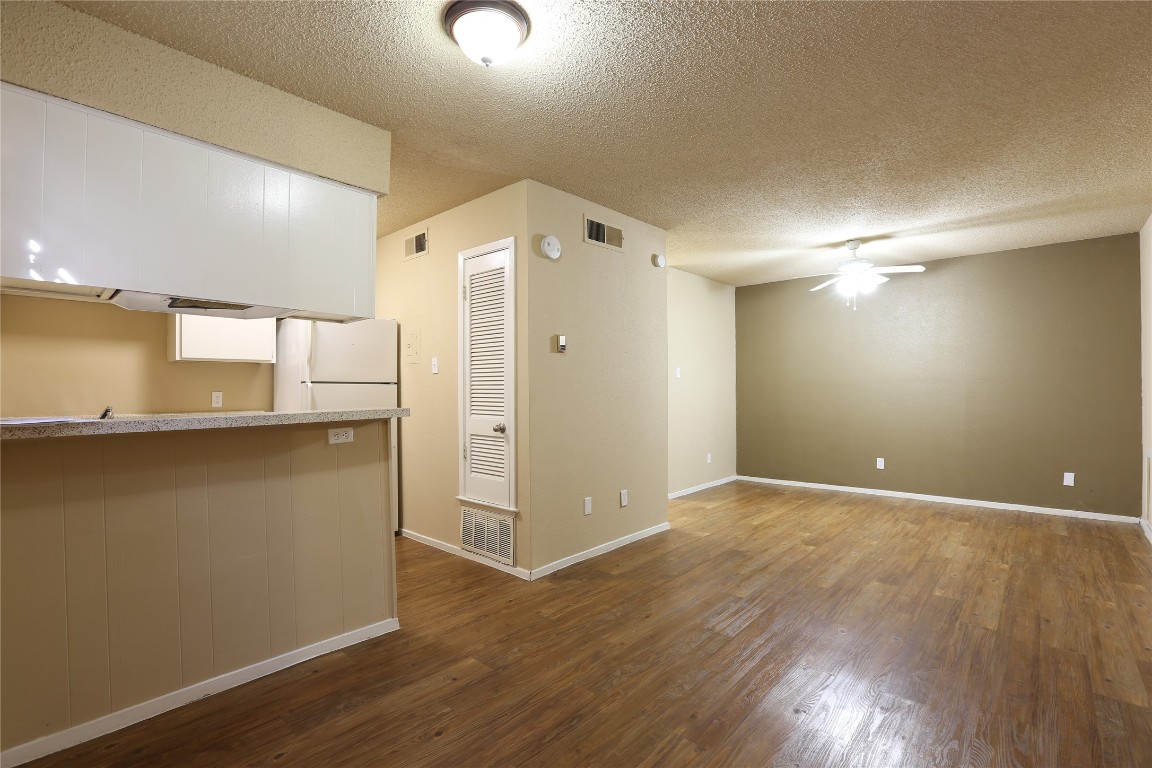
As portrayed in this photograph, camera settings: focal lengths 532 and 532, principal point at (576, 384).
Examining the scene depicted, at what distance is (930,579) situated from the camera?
3.49 metres

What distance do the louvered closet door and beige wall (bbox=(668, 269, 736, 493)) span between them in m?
2.82

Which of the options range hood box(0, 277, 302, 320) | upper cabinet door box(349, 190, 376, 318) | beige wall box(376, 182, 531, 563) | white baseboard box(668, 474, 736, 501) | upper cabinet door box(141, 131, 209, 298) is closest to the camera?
range hood box(0, 277, 302, 320)

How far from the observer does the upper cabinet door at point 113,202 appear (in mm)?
1938

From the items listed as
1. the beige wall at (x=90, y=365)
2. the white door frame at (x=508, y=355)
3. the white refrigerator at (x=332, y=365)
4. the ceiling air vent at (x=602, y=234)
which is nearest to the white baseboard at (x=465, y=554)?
the white door frame at (x=508, y=355)

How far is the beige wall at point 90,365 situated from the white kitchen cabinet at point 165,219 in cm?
102

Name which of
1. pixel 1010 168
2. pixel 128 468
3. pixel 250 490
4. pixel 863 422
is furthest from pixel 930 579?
pixel 128 468

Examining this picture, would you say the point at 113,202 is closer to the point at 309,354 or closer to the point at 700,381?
the point at 309,354

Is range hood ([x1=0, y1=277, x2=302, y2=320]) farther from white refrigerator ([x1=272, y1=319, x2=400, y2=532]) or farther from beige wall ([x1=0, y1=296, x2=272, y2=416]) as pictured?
white refrigerator ([x1=272, y1=319, x2=400, y2=532])

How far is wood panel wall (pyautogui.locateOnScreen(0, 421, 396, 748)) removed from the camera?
72.0 inches

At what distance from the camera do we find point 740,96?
8.25 feet

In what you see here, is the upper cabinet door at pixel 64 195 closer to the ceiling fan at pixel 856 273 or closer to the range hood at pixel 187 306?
the range hood at pixel 187 306

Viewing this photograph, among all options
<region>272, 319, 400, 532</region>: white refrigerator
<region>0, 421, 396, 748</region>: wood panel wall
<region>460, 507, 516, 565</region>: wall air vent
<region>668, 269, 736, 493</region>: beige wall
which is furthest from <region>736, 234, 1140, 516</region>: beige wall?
<region>0, 421, 396, 748</region>: wood panel wall

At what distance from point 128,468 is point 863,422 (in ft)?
21.6

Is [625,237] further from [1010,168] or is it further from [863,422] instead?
[863,422]
